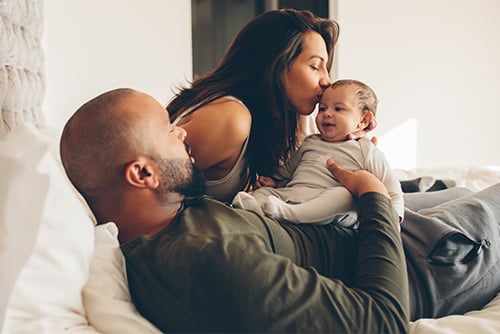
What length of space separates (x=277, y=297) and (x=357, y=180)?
49 cm

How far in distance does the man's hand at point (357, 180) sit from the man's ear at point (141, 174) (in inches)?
17.3

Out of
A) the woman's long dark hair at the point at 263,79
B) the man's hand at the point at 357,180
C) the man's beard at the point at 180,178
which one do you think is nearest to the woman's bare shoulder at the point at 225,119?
the woman's long dark hair at the point at 263,79

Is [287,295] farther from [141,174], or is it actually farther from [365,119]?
[365,119]

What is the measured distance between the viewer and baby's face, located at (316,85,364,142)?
1.56m

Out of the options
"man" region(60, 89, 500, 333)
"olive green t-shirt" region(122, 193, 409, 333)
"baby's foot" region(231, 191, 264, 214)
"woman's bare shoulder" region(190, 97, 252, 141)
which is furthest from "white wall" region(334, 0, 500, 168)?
"olive green t-shirt" region(122, 193, 409, 333)

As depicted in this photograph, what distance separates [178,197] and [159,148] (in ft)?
0.31

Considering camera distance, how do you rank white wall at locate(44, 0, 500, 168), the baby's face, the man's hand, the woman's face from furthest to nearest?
white wall at locate(44, 0, 500, 168), the woman's face, the baby's face, the man's hand

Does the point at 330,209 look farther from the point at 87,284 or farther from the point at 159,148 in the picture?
the point at 87,284

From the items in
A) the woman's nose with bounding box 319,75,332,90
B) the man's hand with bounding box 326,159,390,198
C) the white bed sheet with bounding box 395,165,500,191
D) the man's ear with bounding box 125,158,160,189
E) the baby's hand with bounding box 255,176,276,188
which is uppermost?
the woman's nose with bounding box 319,75,332,90

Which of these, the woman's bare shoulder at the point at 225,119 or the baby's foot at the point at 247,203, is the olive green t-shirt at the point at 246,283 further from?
the woman's bare shoulder at the point at 225,119

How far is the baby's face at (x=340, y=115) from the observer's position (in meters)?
1.56

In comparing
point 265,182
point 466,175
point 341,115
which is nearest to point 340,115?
point 341,115

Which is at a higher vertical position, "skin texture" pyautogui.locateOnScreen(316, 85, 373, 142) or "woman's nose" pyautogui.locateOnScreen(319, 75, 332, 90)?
"woman's nose" pyautogui.locateOnScreen(319, 75, 332, 90)

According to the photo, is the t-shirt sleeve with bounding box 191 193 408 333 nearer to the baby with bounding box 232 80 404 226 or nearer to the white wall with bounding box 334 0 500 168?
the baby with bounding box 232 80 404 226
